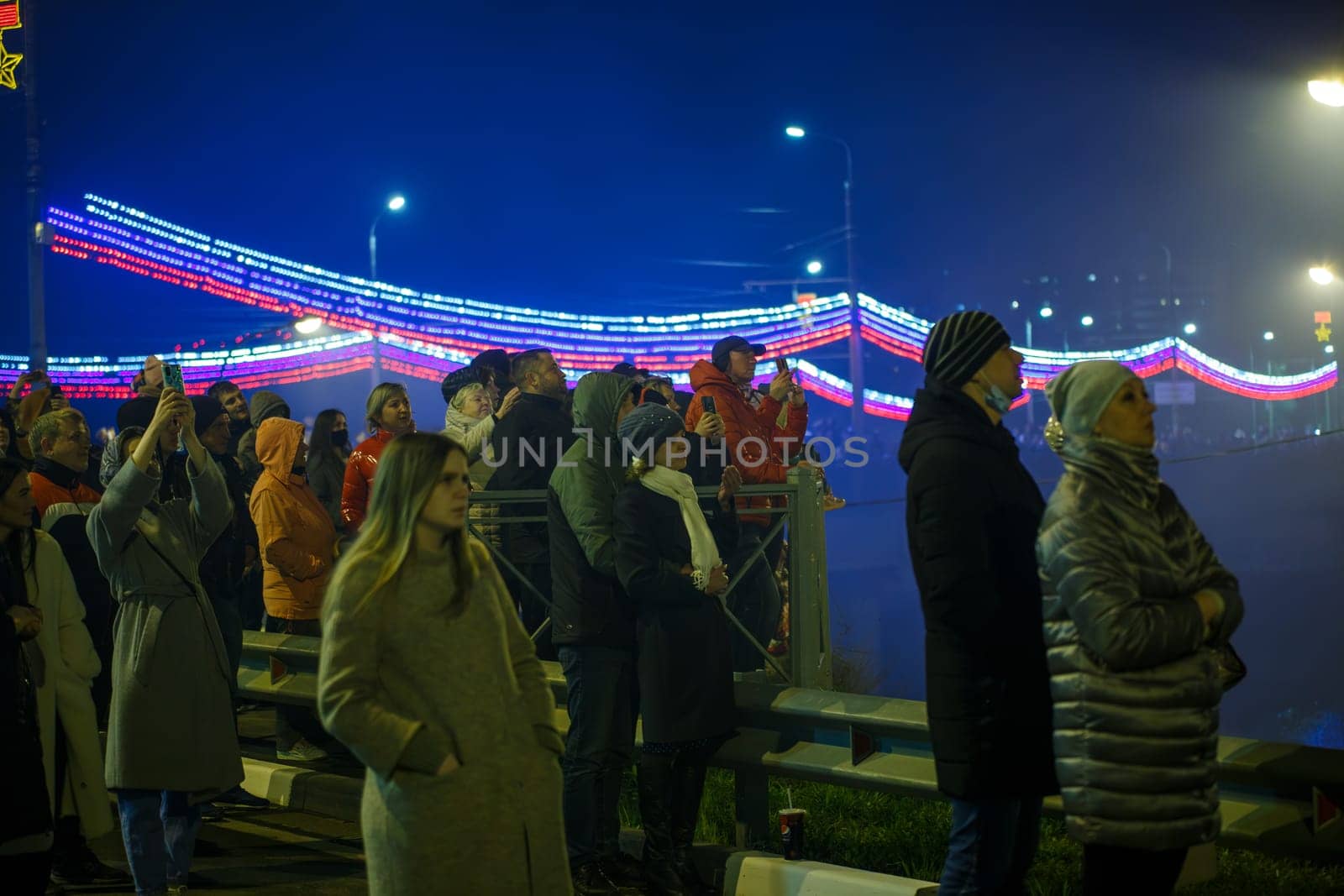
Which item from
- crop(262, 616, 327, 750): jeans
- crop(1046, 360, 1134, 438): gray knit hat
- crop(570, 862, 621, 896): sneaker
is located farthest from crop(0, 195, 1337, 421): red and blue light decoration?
crop(1046, 360, 1134, 438): gray knit hat

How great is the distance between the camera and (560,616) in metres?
6.14

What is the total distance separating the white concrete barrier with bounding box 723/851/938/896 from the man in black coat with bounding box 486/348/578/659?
2267mm

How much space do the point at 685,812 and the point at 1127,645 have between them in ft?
9.48

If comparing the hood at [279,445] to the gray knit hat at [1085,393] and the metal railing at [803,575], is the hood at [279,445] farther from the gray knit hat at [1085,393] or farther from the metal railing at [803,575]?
the gray knit hat at [1085,393]

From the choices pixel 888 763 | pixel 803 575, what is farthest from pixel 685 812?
pixel 803 575

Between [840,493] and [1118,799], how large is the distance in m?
33.6

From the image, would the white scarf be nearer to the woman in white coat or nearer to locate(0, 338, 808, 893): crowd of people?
locate(0, 338, 808, 893): crowd of people

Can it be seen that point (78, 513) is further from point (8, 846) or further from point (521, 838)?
point (521, 838)

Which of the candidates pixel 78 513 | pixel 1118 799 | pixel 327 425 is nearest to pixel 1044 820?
pixel 1118 799

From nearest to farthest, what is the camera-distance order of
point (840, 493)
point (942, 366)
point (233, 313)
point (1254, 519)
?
point (942, 366) < point (1254, 519) < point (840, 493) < point (233, 313)

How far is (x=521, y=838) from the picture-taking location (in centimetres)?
362

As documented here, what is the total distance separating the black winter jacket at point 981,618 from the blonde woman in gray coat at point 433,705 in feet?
3.81

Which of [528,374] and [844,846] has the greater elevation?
[528,374]

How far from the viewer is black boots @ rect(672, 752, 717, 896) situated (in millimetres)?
6000
